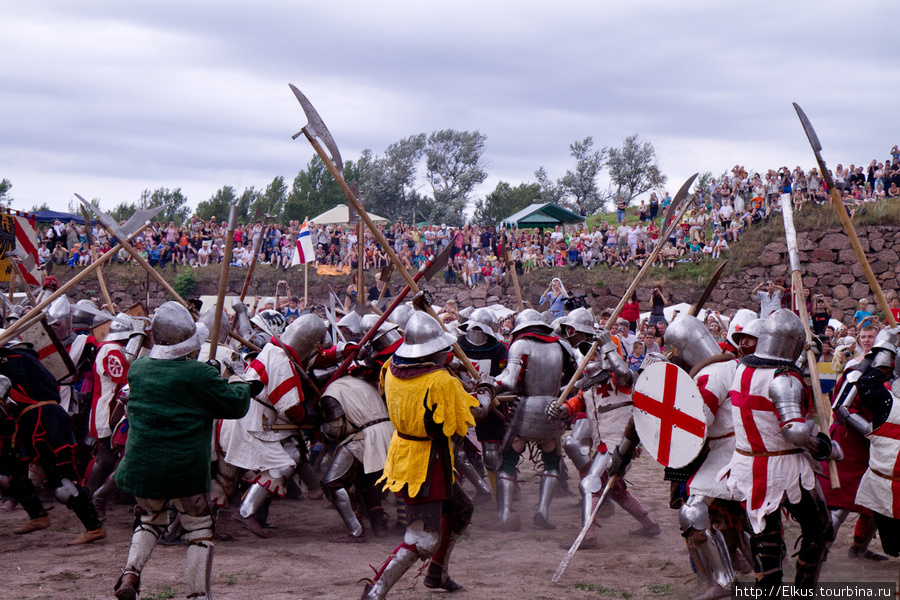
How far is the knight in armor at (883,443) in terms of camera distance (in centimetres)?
514

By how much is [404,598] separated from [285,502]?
3.00m

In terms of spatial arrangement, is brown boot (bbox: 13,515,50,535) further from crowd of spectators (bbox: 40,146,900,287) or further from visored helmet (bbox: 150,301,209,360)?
crowd of spectators (bbox: 40,146,900,287)

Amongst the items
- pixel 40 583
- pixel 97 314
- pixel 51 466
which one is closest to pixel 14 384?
pixel 51 466

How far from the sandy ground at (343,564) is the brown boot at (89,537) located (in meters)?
0.06

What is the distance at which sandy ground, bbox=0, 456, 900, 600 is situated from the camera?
5.21 metres

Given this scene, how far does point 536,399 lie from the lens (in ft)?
22.3

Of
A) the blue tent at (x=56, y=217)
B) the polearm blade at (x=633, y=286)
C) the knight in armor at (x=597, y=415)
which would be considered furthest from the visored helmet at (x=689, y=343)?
the blue tent at (x=56, y=217)

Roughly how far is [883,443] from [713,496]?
1.31 meters

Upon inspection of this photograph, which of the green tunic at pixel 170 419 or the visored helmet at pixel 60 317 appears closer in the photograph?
the green tunic at pixel 170 419

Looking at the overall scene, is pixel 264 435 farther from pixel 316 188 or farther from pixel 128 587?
pixel 316 188

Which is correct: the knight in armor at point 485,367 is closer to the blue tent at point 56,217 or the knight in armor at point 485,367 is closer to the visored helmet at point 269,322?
the visored helmet at point 269,322

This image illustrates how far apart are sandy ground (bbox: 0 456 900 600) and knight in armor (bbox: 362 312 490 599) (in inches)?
21.4

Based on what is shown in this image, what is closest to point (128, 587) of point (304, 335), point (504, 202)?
point (304, 335)

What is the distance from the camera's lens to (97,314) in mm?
8688
